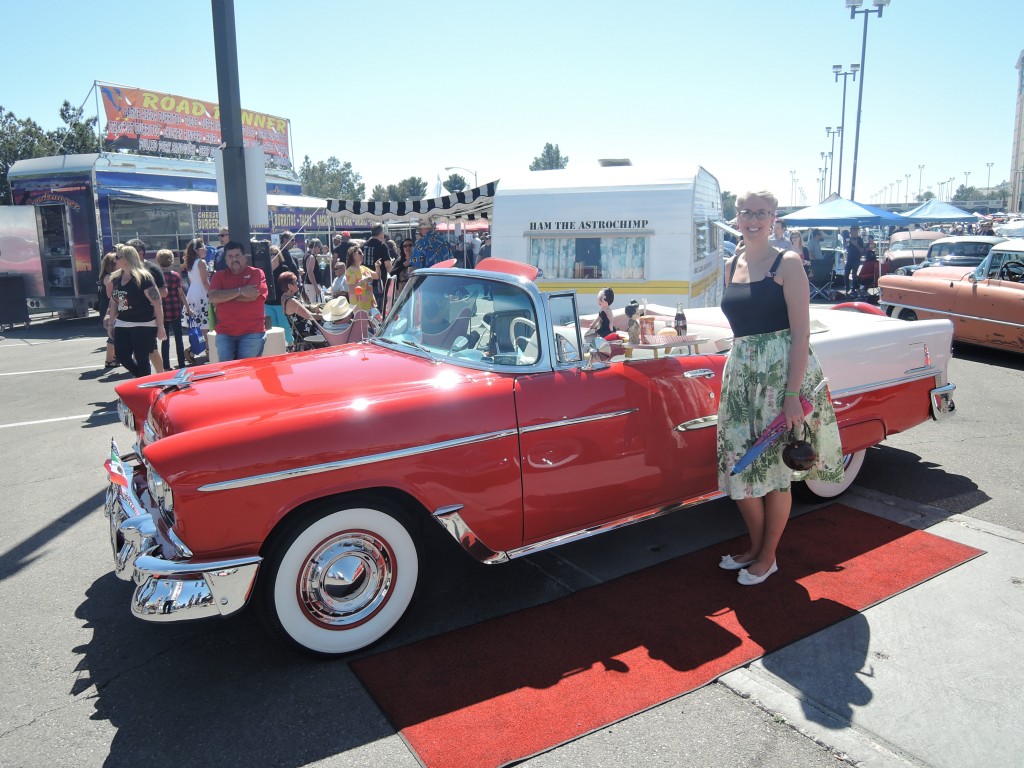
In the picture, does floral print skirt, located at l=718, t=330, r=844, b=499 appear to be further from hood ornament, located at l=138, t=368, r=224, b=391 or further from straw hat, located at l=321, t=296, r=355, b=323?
straw hat, located at l=321, t=296, r=355, b=323

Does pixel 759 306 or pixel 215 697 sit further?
pixel 759 306

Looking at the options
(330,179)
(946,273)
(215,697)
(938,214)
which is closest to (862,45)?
(938,214)

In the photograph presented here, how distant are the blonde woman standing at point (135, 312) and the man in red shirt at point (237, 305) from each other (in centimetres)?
147

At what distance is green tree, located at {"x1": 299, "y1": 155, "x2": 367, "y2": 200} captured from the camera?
97.3m

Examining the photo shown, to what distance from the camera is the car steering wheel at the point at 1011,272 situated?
10445mm

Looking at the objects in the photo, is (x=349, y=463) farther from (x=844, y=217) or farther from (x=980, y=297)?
(x=844, y=217)

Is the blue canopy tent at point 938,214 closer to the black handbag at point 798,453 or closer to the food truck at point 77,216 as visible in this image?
the food truck at point 77,216

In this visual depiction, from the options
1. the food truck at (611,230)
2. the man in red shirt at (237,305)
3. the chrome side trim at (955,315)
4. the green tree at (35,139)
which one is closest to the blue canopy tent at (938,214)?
the chrome side trim at (955,315)

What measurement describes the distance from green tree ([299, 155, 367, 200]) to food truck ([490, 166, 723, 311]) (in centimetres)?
8722

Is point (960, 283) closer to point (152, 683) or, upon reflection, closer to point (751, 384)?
point (751, 384)

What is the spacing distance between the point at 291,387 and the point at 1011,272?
10697 millimetres

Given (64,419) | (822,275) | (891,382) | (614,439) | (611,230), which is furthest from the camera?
(822,275)

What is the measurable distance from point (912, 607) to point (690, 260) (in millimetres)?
6351

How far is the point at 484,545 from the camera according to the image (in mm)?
3402
